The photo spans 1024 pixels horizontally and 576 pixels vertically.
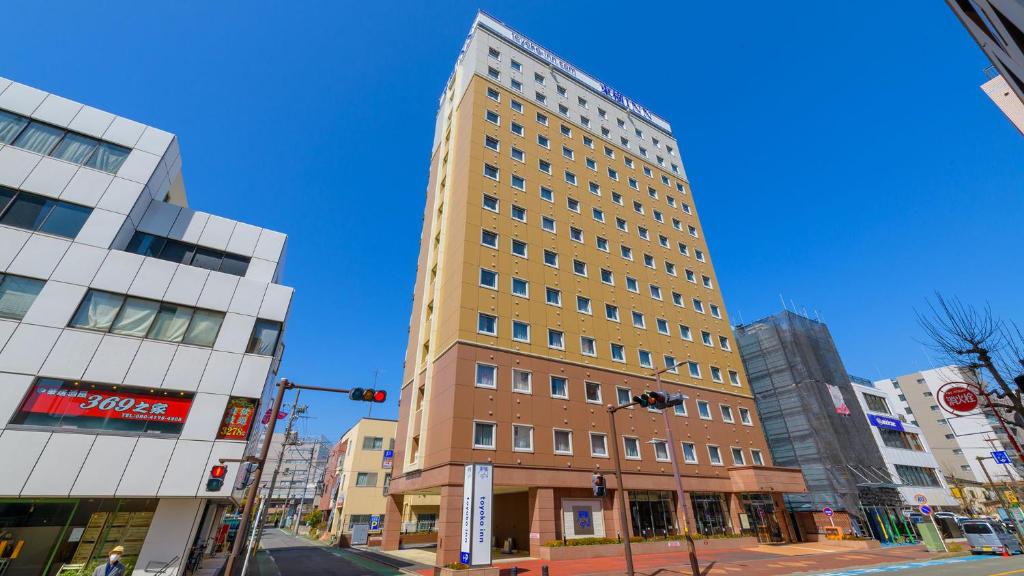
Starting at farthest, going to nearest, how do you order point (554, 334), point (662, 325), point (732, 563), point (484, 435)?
1. point (662, 325)
2. point (554, 334)
3. point (484, 435)
4. point (732, 563)

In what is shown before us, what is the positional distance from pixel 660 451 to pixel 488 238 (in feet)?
67.3

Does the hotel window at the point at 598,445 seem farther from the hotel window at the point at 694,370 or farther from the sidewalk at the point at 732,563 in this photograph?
the hotel window at the point at 694,370

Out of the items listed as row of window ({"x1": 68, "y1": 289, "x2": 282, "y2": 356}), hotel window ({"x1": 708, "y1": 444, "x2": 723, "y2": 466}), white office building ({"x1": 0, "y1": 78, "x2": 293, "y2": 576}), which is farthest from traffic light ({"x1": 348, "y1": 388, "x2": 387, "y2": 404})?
hotel window ({"x1": 708, "y1": 444, "x2": 723, "y2": 466})

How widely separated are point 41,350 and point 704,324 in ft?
146

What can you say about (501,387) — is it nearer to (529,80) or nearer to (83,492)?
(83,492)

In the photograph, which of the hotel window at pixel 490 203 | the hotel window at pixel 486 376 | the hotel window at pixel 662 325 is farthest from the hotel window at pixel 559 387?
the hotel window at pixel 490 203

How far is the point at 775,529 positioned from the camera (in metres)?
32.1

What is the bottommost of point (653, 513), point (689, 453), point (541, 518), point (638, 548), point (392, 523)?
point (638, 548)

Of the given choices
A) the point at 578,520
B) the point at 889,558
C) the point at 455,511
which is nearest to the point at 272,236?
the point at 455,511

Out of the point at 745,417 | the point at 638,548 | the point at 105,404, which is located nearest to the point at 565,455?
the point at 638,548

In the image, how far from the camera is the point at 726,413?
117 feet

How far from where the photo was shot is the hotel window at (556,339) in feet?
97.4

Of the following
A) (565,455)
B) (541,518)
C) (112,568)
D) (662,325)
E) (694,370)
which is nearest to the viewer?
(112,568)

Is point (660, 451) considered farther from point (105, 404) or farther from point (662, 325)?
point (105, 404)
